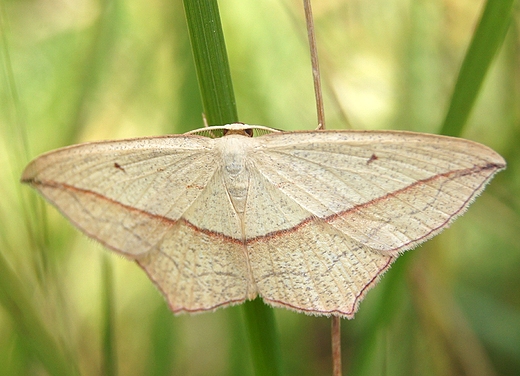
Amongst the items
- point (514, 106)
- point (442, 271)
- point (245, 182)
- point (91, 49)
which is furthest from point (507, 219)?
point (91, 49)

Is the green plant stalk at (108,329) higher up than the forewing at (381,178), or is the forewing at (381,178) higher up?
Answer: the forewing at (381,178)

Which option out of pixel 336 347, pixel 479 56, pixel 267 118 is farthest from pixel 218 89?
pixel 267 118

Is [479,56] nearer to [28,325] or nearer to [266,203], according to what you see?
[266,203]

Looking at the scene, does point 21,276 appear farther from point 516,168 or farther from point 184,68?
point 516,168

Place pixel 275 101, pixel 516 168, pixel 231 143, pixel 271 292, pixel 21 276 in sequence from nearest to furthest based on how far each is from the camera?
pixel 271 292, pixel 231 143, pixel 21 276, pixel 516 168, pixel 275 101

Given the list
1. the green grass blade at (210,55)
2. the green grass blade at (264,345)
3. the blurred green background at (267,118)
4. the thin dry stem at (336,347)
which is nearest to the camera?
the green grass blade at (210,55)

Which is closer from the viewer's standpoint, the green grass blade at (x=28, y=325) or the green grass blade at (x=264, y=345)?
the green grass blade at (x=264, y=345)

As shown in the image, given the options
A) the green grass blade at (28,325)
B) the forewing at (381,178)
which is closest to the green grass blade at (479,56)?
the forewing at (381,178)

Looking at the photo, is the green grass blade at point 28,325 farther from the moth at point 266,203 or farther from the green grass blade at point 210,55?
the green grass blade at point 210,55
